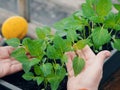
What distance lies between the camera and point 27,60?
80 cm

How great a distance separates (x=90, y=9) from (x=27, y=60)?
0.69ft

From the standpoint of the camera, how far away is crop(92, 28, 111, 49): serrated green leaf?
0.82 m

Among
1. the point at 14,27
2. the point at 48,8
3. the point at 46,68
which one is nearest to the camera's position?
the point at 46,68

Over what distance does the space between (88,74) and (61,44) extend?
0.09m

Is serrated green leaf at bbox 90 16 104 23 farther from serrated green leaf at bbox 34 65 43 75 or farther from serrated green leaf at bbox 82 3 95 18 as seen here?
serrated green leaf at bbox 34 65 43 75

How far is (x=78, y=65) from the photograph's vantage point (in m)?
0.78

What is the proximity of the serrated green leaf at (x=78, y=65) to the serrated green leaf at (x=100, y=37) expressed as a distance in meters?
0.07

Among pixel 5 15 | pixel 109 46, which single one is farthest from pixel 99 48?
pixel 5 15

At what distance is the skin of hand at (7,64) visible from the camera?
866mm

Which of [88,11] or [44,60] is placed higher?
[88,11]

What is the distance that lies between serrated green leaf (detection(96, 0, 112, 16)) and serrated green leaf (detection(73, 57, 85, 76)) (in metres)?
0.14

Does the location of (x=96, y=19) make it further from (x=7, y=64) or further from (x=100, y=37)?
(x=7, y=64)

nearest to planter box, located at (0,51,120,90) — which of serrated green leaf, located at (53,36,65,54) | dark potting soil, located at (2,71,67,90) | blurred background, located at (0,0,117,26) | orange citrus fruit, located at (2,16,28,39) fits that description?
dark potting soil, located at (2,71,67,90)

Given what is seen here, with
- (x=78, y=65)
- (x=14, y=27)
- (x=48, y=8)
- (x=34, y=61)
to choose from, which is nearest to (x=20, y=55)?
(x=34, y=61)
